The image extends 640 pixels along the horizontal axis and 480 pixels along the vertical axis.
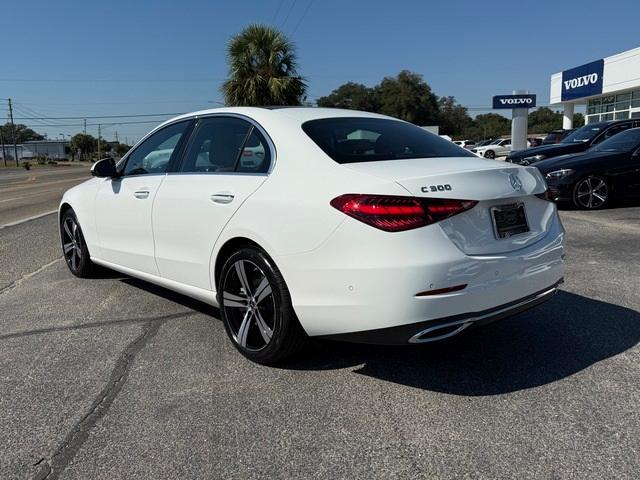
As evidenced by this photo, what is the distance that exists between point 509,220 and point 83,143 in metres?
125

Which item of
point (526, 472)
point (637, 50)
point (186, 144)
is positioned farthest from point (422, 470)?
point (637, 50)

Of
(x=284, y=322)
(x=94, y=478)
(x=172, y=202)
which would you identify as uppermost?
(x=172, y=202)

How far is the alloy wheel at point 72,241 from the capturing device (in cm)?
575

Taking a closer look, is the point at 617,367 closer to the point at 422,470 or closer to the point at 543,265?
the point at 543,265

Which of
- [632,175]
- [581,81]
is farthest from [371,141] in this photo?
[581,81]

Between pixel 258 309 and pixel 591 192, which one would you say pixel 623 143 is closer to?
pixel 591 192

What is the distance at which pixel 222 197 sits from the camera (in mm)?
3600

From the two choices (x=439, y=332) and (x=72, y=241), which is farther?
(x=72, y=241)

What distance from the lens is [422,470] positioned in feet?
7.95

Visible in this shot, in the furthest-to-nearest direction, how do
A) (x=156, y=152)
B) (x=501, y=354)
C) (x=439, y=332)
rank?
(x=156, y=152) < (x=501, y=354) < (x=439, y=332)

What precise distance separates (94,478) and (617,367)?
9.56 ft

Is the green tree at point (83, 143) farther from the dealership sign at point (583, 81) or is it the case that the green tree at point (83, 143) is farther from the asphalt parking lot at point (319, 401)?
the asphalt parking lot at point (319, 401)

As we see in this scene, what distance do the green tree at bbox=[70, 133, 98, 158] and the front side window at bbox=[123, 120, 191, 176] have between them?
120 metres

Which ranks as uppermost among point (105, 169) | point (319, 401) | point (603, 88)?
point (603, 88)
